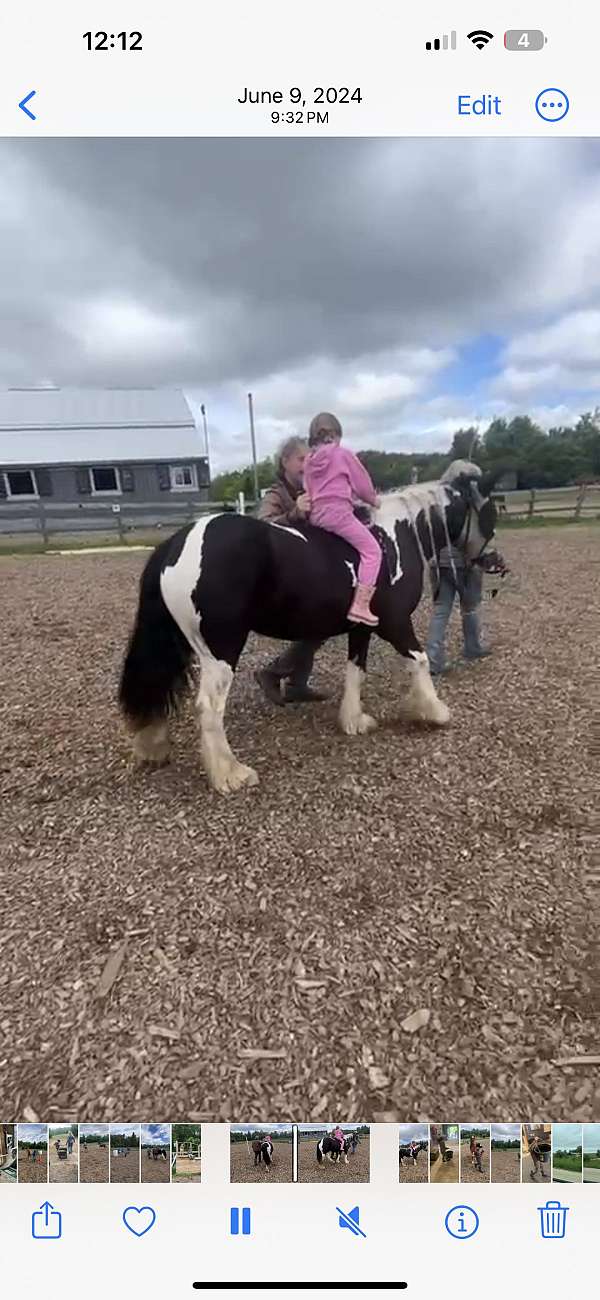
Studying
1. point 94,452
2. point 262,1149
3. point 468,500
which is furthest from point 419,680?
point 94,452

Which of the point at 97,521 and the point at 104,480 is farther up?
the point at 104,480

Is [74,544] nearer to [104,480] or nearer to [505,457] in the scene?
[104,480]

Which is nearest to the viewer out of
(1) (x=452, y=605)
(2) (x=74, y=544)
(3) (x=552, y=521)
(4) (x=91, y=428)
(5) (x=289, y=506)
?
(5) (x=289, y=506)

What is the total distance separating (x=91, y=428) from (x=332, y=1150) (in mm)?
19428

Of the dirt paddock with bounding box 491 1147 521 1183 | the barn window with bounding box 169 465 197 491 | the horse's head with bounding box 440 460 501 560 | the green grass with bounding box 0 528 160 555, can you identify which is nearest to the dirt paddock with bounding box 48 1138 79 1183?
the dirt paddock with bounding box 491 1147 521 1183

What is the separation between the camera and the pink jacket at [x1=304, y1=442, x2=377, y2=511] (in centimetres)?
264

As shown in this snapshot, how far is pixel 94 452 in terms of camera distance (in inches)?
675

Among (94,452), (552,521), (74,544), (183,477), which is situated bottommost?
(552,521)

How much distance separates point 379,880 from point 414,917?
0.66ft

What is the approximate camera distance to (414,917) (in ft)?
5.98
